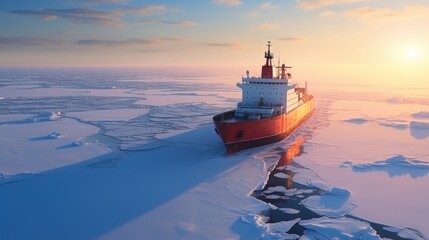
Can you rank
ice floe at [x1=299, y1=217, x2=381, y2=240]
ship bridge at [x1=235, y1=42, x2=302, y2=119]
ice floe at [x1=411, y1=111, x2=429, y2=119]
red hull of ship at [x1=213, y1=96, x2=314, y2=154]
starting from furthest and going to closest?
1. ice floe at [x1=411, y1=111, x2=429, y2=119]
2. ship bridge at [x1=235, y1=42, x2=302, y2=119]
3. red hull of ship at [x1=213, y1=96, x2=314, y2=154]
4. ice floe at [x1=299, y1=217, x2=381, y2=240]

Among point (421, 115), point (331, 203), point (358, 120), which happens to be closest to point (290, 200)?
point (331, 203)

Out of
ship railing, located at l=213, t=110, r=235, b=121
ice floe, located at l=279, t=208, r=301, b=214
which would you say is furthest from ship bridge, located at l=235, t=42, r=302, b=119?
ice floe, located at l=279, t=208, r=301, b=214

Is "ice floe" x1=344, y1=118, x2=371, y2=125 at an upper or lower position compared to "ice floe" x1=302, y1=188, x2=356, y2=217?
upper

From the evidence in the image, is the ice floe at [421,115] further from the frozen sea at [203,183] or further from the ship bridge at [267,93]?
the ship bridge at [267,93]

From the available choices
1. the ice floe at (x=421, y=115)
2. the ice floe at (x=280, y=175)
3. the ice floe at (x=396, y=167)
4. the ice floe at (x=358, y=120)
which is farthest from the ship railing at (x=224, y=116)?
the ice floe at (x=421, y=115)

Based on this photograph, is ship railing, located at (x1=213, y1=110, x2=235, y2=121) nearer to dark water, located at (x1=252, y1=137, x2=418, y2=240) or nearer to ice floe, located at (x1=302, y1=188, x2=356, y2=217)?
dark water, located at (x1=252, y1=137, x2=418, y2=240)
